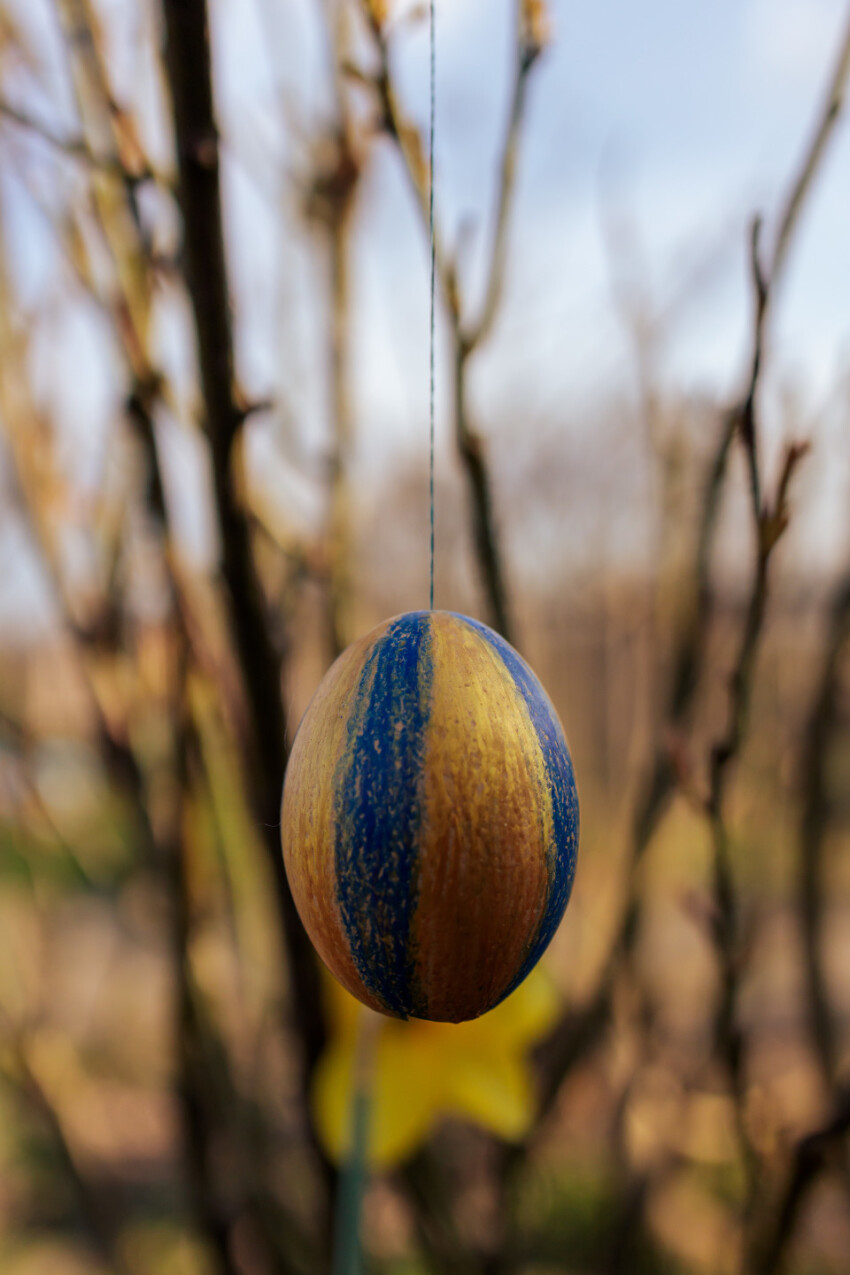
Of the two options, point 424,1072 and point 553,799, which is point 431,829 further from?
point 424,1072

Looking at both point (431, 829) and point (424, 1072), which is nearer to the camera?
point (431, 829)

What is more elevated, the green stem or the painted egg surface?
the painted egg surface

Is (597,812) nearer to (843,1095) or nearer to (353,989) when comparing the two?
(843,1095)

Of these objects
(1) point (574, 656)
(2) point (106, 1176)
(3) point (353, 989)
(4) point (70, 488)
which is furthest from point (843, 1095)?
(1) point (574, 656)

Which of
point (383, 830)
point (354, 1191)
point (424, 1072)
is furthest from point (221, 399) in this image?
point (424, 1072)

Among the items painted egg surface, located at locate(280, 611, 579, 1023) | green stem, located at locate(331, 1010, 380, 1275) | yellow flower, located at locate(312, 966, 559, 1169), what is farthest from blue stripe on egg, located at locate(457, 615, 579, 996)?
yellow flower, located at locate(312, 966, 559, 1169)

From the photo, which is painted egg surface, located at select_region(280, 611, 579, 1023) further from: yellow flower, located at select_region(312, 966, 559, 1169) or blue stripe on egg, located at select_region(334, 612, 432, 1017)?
yellow flower, located at select_region(312, 966, 559, 1169)

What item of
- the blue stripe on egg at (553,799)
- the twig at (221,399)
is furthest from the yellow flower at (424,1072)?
the blue stripe on egg at (553,799)
